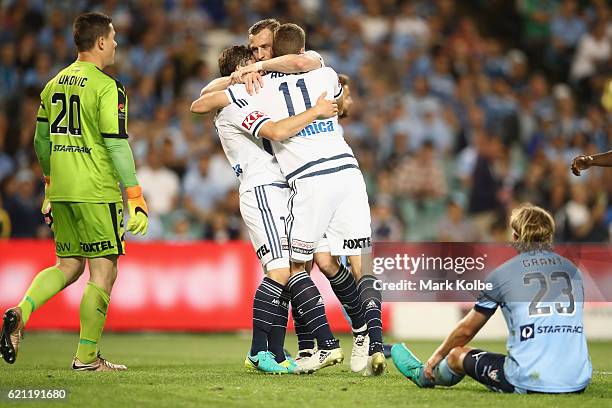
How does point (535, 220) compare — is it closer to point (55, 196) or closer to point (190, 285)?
point (55, 196)

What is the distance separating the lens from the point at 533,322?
627 cm

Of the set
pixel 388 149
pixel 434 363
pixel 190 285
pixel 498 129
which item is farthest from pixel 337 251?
pixel 498 129

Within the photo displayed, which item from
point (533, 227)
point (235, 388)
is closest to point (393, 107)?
point (235, 388)

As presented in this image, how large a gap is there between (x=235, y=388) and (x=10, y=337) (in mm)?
1750

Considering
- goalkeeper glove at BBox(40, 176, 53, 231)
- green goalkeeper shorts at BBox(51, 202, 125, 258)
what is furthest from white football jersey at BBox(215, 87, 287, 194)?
goalkeeper glove at BBox(40, 176, 53, 231)

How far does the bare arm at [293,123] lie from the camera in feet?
25.2

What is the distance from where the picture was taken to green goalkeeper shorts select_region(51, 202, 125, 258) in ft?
26.1

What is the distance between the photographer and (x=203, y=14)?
1873 cm

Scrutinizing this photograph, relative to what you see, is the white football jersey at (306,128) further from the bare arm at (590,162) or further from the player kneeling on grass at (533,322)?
the player kneeling on grass at (533,322)

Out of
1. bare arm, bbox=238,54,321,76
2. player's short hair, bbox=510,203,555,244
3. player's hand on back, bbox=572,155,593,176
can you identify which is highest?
bare arm, bbox=238,54,321,76

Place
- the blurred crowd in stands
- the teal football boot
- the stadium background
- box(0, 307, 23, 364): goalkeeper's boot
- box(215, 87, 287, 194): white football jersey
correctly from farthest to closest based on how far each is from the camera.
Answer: the blurred crowd in stands < the stadium background < box(215, 87, 287, 194): white football jersey < box(0, 307, 23, 364): goalkeeper's boot < the teal football boot

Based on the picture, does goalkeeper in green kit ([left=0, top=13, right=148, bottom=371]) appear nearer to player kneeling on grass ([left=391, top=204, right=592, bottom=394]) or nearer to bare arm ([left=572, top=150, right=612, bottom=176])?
player kneeling on grass ([left=391, top=204, right=592, bottom=394])

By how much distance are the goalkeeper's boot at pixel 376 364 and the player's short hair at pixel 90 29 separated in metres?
3.01

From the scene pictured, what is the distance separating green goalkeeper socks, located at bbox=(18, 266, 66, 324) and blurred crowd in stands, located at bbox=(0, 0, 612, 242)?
6.87m
